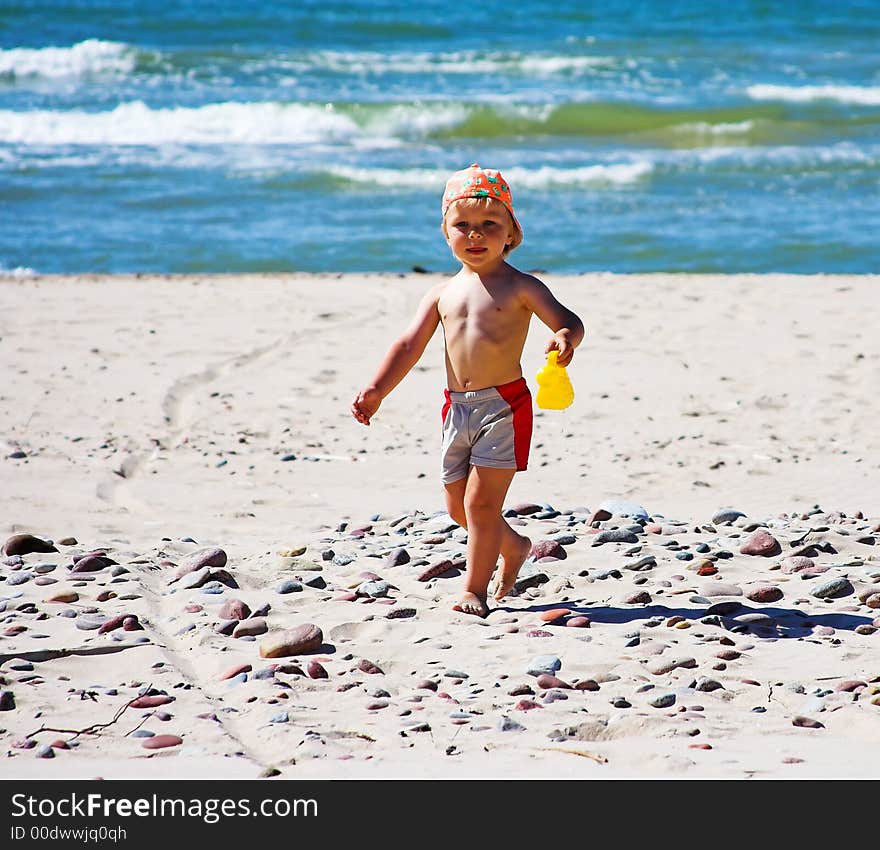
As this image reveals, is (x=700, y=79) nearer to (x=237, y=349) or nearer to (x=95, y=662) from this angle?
(x=237, y=349)

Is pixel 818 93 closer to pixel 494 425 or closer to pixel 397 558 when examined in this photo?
pixel 397 558

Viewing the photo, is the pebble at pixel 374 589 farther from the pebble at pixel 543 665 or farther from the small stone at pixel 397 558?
the pebble at pixel 543 665

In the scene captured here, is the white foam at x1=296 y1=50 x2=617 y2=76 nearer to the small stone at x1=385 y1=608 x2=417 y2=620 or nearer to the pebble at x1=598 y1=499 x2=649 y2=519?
the pebble at x1=598 y1=499 x2=649 y2=519

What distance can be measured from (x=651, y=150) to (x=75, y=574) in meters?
15.3

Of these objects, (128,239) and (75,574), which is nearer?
→ (75,574)

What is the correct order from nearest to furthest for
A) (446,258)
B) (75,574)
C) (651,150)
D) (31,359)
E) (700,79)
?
1. (75,574)
2. (31,359)
3. (446,258)
4. (651,150)
5. (700,79)

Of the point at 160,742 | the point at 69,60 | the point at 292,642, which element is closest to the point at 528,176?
the point at 292,642

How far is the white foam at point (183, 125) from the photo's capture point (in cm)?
1991

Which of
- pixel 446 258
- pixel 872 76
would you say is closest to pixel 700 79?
pixel 872 76

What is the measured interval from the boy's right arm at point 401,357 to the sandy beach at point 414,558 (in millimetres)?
697

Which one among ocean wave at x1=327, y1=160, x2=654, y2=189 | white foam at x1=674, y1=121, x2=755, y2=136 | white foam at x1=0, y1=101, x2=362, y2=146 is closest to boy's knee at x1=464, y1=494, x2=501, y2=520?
ocean wave at x1=327, y1=160, x2=654, y2=189

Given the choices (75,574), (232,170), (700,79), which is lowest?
(75,574)

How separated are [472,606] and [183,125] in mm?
17912
